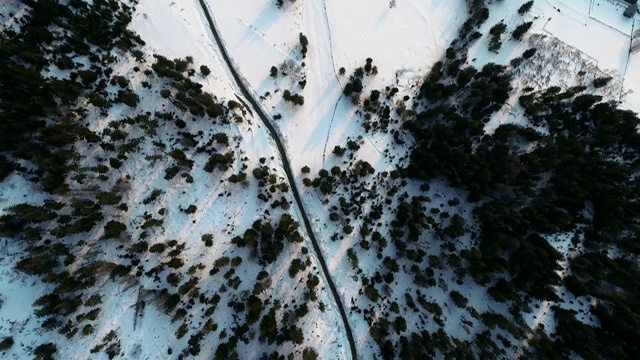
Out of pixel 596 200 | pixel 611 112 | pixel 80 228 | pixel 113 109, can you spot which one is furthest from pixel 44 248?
pixel 611 112

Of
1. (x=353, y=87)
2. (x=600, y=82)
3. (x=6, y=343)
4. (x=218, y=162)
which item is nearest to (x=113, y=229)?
(x=218, y=162)

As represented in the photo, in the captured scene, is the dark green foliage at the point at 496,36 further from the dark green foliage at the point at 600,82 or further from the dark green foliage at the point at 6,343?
the dark green foliage at the point at 6,343

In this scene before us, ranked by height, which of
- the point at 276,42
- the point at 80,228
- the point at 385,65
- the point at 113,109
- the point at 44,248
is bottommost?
the point at 44,248

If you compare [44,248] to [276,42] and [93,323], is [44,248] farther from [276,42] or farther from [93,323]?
[276,42]

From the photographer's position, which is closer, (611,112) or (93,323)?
(93,323)

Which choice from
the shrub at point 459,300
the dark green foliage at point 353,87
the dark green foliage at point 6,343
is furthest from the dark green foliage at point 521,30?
the dark green foliage at point 6,343

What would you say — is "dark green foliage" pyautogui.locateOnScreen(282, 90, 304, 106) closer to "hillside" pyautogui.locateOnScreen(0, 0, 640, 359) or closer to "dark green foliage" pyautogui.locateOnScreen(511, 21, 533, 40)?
"hillside" pyautogui.locateOnScreen(0, 0, 640, 359)

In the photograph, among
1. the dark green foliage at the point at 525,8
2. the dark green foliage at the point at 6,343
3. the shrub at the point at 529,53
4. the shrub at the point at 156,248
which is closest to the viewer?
the dark green foliage at the point at 6,343
